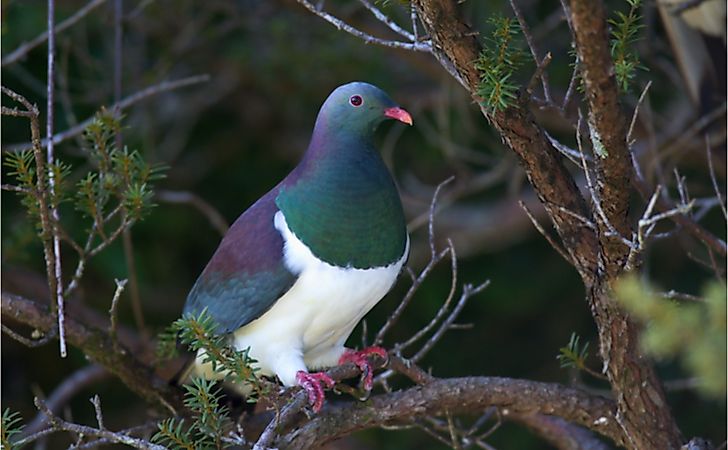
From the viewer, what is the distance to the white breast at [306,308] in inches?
87.3

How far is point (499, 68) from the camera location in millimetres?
1700

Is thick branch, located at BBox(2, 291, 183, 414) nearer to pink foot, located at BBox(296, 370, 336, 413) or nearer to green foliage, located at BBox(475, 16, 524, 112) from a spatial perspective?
pink foot, located at BBox(296, 370, 336, 413)

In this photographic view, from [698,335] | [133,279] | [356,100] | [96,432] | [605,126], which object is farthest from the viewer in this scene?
[133,279]

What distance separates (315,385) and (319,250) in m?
0.28

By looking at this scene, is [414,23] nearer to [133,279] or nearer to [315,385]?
[315,385]

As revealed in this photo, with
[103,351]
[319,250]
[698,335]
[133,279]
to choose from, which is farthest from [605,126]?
[133,279]

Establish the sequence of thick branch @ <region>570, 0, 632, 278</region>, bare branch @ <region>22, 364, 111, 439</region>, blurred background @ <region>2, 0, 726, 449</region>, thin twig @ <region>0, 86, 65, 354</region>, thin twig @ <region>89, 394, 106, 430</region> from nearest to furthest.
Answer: thick branch @ <region>570, 0, 632, 278</region>, thin twig @ <region>89, 394, 106, 430</region>, thin twig @ <region>0, 86, 65, 354</region>, bare branch @ <region>22, 364, 111, 439</region>, blurred background @ <region>2, 0, 726, 449</region>

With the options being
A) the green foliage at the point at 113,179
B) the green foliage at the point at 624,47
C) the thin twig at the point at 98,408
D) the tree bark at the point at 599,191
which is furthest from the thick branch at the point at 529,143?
the thin twig at the point at 98,408

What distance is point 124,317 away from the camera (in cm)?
394

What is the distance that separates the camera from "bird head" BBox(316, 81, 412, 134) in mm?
2299

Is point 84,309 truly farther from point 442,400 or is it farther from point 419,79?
point 419,79

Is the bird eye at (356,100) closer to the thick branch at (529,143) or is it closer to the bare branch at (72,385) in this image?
the thick branch at (529,143)

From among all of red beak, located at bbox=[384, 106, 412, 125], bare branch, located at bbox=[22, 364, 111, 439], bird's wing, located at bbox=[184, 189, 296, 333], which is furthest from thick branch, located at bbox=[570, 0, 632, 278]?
bare branch, located at bbox=[22, 364, 111, 439]

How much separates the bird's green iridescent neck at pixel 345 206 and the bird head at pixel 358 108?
3 cm
